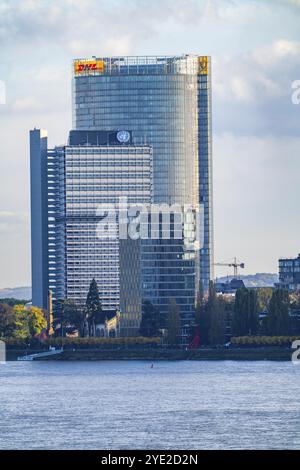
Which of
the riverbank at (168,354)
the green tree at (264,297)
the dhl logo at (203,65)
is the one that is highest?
the dhl logo at (203,65)

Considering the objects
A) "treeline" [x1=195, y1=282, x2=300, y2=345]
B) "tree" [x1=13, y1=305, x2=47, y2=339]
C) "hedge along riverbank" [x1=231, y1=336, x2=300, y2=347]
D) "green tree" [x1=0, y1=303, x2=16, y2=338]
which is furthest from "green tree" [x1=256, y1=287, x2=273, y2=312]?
"hedge along riverbank" [x1=231, y1=336, x2=300, y2=347]

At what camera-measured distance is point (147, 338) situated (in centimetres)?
9825

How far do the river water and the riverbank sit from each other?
393 inches

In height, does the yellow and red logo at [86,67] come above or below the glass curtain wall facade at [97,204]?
above

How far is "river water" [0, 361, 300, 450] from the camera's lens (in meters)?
40.2

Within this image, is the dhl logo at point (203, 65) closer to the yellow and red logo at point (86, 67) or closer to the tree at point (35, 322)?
the yellow and red logo at point (86, 67)

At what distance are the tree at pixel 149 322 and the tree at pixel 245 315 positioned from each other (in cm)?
694

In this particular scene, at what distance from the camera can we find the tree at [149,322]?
10091cm

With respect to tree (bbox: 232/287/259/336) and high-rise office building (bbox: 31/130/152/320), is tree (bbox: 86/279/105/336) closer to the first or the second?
high-rise office building (bbox: 31/130/152/320)

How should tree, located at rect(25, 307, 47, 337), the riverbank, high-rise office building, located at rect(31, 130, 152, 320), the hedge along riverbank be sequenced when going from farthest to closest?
high-rise office building, located at rect(31, 130, 152, 320) < tree, located at rect(25, 307, 47, 337) < the hedge along riverbank < the riverbank

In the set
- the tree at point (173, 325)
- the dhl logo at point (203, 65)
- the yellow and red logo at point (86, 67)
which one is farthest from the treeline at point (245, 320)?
the dhl logo at point (203, 65)

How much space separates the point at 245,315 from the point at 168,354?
5743 mm
